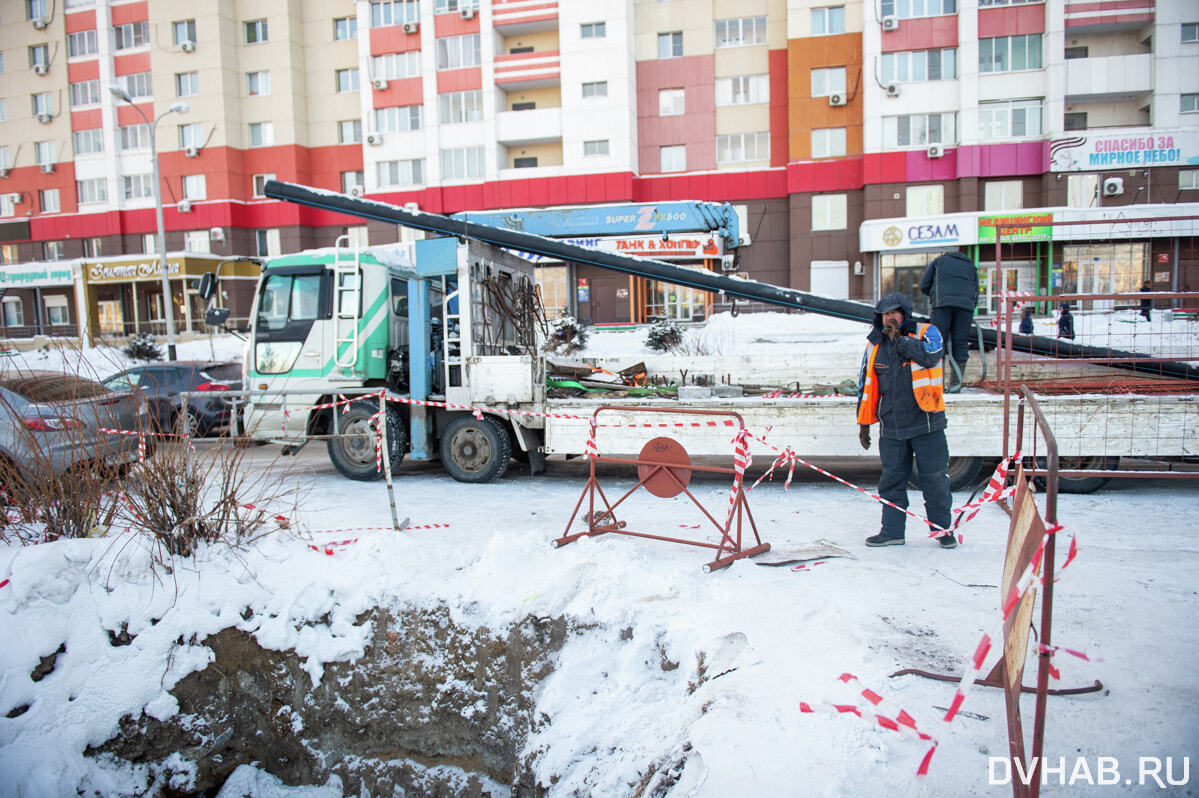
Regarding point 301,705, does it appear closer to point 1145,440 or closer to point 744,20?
point 1145,440

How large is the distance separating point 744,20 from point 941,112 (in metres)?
9.45

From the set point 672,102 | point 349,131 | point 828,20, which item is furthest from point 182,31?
point 828,20

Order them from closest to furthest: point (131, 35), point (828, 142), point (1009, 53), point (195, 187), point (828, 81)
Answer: point (1009, 53)
point (828, 81)
point (828, 142)
point (195, 187)
point (131, 35)

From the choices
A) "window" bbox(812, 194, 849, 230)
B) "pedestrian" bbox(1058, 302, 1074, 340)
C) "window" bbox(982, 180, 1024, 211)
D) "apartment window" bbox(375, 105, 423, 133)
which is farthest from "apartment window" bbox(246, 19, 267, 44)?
"pedestrian" bbox(1058, 302, 1074, 340)

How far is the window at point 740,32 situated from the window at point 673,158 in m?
4.65

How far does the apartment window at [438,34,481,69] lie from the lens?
3362 cm

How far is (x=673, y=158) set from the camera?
3312 cm

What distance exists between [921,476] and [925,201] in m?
28.1

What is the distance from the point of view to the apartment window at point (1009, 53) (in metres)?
28.5

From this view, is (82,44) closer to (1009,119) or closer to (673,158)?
(673,158)

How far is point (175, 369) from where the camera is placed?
13398 mm

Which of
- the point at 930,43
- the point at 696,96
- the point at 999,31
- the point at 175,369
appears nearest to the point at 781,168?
the point at 696,96

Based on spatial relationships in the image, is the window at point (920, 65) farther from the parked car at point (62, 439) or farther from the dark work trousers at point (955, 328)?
the parked car at point (62, 439)

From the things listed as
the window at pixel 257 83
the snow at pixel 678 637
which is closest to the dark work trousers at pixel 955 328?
the snow at pixel 678 637
